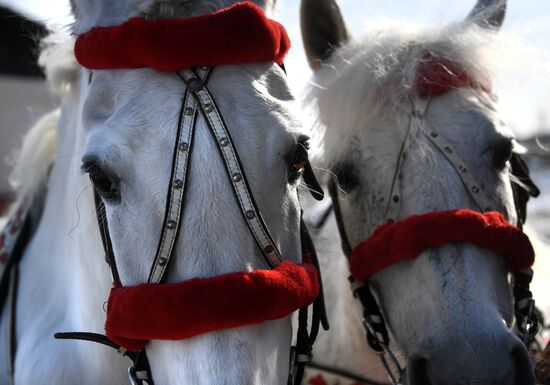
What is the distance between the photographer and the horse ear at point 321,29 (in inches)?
103

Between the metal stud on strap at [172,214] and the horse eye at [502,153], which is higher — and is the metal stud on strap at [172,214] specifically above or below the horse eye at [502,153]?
above

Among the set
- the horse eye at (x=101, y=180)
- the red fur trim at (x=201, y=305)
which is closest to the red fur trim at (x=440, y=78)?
the red fur trim at (x=201, y=305)

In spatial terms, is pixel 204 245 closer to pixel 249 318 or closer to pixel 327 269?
pixel 249 318

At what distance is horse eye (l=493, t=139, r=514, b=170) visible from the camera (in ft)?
7.41

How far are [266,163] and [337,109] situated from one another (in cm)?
100

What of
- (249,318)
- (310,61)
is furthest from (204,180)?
(310,61)

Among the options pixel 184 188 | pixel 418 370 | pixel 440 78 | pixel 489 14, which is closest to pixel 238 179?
pixel 184 188

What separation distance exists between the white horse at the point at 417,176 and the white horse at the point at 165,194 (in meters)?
0.67

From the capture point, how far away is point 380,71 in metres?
2.45

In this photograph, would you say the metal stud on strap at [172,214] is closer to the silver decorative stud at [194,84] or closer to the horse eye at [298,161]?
the silver decorative stud at [194,84]

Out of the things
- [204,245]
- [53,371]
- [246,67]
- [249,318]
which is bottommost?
[53,371]

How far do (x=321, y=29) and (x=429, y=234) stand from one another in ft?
3.54

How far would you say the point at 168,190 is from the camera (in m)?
1.45

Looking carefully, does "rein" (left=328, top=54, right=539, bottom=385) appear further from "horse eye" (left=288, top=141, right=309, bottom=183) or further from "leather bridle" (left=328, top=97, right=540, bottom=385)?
"horse eye" (left=288, top=141, right=309, bottom=183)
